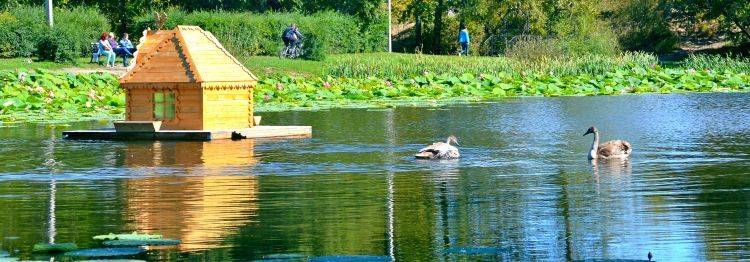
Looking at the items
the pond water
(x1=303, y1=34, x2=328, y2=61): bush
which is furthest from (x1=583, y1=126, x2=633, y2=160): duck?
(x1=303, y1=34, x2=328, y2=61): bush

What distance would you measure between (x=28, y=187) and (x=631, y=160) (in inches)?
366

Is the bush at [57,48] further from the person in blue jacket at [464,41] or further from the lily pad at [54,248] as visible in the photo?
the lily pad at [54,248]

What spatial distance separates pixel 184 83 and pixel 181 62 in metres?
0.47

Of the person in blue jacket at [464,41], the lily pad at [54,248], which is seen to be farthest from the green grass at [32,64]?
the lily pad at [54,248]

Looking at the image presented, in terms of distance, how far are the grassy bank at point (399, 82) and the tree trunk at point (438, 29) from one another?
34.9 feet

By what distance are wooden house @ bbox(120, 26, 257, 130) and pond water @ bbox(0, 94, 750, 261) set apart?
135 cm

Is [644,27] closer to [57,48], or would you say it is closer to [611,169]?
[57,48]

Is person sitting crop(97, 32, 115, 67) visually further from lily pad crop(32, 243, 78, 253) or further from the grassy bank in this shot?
lily pad crop(32, 243, 78, 253)

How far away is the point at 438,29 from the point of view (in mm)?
76562

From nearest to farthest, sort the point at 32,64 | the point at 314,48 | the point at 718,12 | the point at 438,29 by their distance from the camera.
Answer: the point at 32,64 < the point at 314,48 < the point at 718,12 < the point at 438,29

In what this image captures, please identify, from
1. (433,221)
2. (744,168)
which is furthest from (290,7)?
(433,221)

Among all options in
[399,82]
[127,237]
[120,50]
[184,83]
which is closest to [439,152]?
[184,83]

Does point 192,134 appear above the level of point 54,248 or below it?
above

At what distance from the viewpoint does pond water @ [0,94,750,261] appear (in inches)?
625
